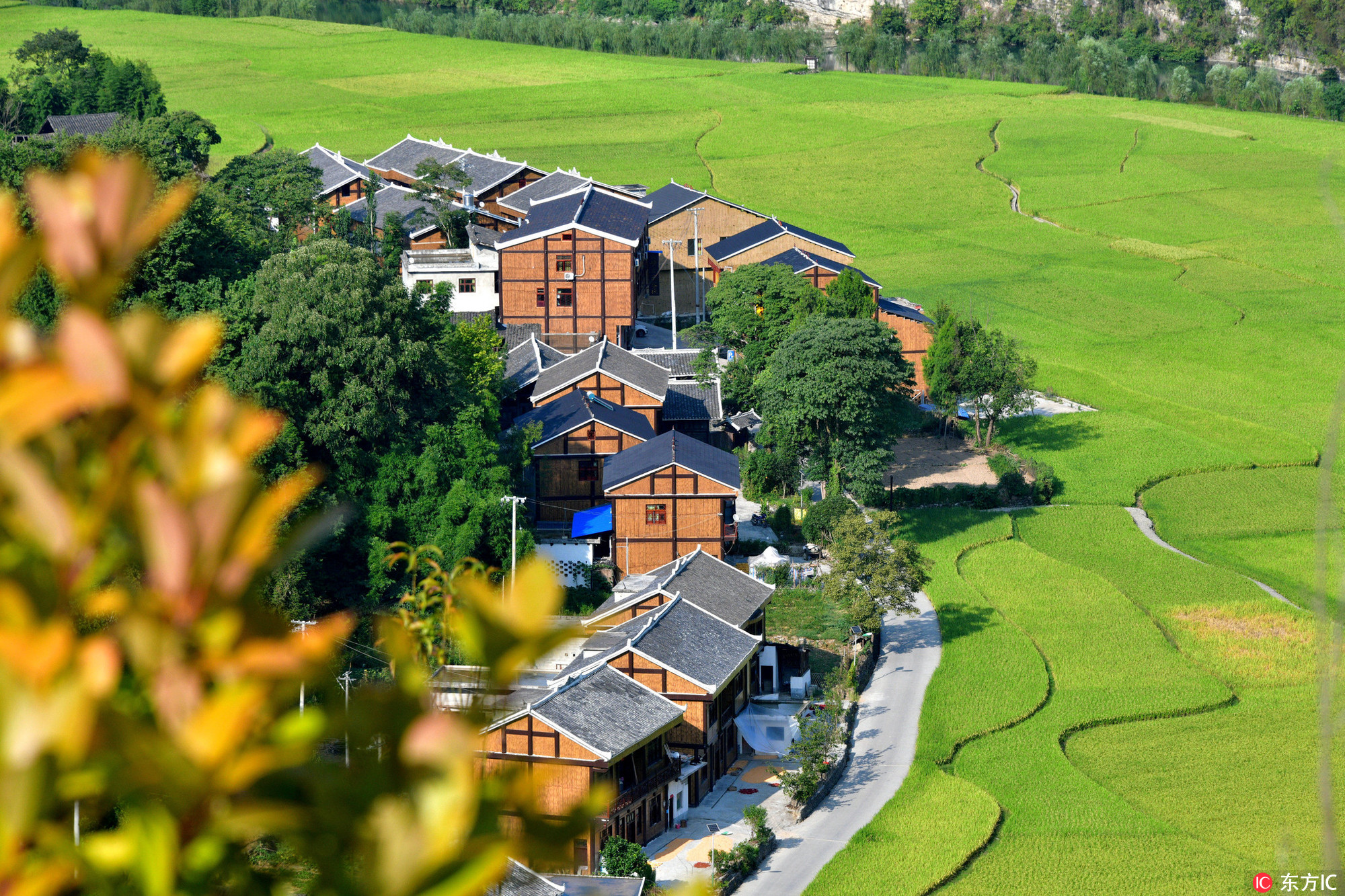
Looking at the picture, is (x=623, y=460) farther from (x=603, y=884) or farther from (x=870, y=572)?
(x=603, y=884)

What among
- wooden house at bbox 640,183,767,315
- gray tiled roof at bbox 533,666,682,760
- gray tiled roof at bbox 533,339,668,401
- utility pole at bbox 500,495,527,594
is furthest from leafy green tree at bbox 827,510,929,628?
wooden house at bbox 640,183,767,315

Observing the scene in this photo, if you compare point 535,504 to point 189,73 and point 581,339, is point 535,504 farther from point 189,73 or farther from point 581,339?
point 189,73

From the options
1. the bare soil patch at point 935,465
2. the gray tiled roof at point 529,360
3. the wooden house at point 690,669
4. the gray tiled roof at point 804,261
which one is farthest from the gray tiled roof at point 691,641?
the gray tiled roof at point 804,261

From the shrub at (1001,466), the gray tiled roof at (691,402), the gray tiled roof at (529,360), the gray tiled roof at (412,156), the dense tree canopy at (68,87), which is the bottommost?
the shrub at (1001,466)

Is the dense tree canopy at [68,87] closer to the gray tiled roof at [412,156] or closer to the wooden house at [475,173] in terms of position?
the gray tiled roof at [412,156]

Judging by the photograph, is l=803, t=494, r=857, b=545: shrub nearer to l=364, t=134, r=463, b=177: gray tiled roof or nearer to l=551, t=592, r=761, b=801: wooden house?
l=551, t=592, r=761, b=801: wooden house

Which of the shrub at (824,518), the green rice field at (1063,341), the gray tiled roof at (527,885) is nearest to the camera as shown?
the gray tiled roof at (527,885)

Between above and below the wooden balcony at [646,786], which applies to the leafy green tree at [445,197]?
above

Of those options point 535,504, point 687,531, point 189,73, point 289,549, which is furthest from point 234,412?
point 189,73
